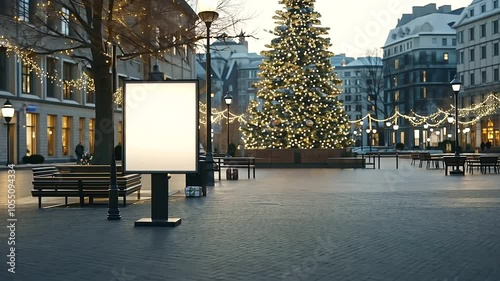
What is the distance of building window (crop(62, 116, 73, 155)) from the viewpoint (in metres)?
52.2

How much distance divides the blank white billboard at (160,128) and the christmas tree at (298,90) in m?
28.5

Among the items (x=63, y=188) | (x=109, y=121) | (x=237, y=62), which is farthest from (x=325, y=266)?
(x=237, y=62)

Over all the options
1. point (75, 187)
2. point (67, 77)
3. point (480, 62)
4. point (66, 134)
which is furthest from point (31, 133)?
point (480, 62)

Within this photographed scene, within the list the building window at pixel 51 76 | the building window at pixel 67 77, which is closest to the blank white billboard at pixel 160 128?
the building window at pixel 51 76

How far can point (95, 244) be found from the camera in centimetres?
986

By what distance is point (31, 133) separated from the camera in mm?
47094

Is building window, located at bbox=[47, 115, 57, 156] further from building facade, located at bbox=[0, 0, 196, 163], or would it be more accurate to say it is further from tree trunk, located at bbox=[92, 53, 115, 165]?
tree trunk, located at bbox=[92, 53, 115, 165]

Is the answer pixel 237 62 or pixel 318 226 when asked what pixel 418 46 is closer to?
pixel 237 62

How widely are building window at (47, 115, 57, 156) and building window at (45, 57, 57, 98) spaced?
1.88m

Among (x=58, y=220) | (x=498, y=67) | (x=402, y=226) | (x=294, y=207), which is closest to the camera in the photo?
(x=402, y=226)

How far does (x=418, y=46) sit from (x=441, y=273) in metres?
108

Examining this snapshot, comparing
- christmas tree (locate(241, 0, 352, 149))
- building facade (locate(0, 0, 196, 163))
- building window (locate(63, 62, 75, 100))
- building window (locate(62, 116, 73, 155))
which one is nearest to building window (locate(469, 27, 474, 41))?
building facade (locate(0, 0, 196, 163))

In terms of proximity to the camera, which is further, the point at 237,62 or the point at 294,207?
the point at 237,62

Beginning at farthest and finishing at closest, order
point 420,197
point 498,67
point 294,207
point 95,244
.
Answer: point 498,67
point 420,197
point 294,207
point 95,244
